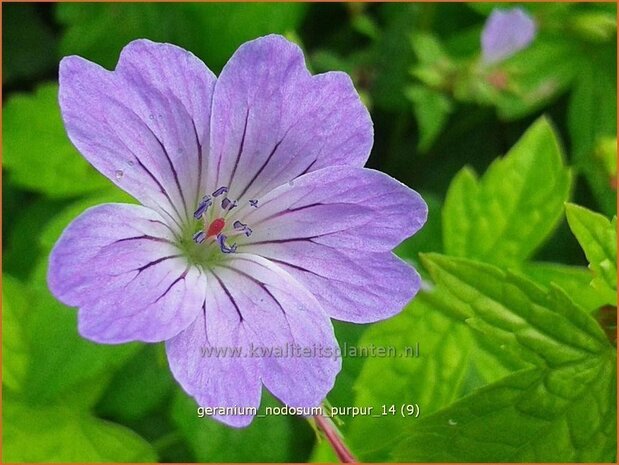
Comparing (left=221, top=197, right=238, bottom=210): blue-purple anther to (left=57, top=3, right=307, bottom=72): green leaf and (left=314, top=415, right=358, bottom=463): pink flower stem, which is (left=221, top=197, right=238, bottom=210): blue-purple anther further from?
(left=57, top=3, right=307, bottom=72): green leaf

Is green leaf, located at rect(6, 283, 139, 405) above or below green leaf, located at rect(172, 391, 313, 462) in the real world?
above

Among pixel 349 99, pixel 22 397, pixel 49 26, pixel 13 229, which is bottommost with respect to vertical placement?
pixel 22 397

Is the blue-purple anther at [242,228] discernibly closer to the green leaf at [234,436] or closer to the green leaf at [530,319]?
the green leaf at [530,319]

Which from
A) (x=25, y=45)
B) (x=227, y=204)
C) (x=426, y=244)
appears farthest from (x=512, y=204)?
(x=25, y=45)

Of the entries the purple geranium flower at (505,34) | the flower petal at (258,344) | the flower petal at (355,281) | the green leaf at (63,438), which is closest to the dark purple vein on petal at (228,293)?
the flower petal at (258,344)

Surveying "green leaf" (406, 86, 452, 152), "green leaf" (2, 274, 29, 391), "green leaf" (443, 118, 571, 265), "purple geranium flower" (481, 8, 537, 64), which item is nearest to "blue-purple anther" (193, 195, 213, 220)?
"green leaf" (443, 118, 571, 265)

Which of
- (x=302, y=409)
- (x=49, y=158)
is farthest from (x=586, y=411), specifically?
(x=49, y=158)

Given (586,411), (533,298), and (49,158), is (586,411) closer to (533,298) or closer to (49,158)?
(533,298)
